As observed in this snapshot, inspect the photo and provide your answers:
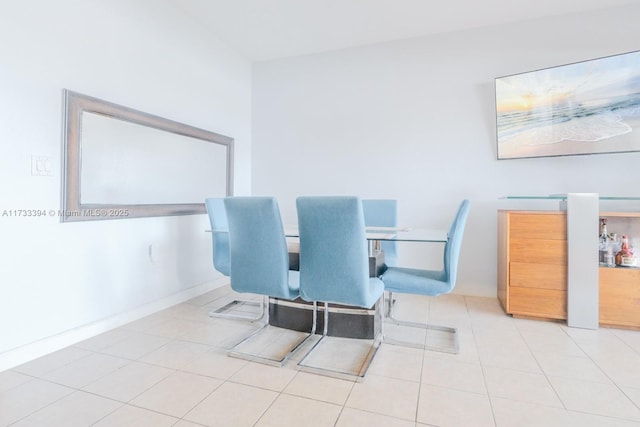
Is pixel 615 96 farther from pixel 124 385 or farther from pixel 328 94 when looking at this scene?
pixel 124 385

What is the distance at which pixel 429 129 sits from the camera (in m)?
3.44

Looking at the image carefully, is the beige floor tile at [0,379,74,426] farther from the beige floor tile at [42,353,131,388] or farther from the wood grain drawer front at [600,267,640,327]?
the wood grain drawer front at [600,267,640,327]

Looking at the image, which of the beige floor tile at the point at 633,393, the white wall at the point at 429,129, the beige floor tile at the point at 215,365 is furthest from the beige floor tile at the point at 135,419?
the white wall at the point at 429,129

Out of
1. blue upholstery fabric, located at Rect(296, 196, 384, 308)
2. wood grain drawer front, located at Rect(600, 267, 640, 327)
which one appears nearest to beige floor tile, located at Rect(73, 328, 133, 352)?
blue upholstery fabric, located at Rect(296, 196, 384, 308)

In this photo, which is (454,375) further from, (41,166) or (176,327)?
(41,166)

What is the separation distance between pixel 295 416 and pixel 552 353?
5.59 feet

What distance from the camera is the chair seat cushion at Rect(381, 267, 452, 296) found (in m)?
2.09

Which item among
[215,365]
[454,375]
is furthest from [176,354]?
[454,375]

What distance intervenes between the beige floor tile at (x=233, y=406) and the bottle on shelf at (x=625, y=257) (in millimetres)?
2778

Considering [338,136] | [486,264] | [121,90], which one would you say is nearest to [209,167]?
[121,90]

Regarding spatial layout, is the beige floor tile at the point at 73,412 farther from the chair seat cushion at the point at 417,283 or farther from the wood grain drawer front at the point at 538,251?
the wood grain drawer front at the point at 538,251

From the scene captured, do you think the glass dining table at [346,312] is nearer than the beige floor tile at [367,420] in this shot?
No

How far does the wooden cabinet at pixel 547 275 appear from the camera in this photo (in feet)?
8.04

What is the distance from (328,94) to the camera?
3.84 m
